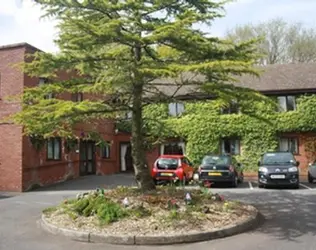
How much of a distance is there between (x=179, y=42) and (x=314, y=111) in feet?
58.0

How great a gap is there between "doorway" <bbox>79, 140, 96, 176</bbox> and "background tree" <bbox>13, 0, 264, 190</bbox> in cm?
1327

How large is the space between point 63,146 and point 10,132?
13.5 ft

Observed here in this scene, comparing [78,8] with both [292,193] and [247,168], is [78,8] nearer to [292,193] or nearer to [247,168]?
[292,193]

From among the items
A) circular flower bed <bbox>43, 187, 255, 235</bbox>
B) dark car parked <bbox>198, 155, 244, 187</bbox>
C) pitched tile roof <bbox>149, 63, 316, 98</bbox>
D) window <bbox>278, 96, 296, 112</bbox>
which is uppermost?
pitched tile roof <bbox>149, 63, 316, 98</bbox>

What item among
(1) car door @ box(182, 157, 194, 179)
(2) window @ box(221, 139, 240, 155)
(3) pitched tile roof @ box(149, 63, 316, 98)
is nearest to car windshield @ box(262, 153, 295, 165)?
(1) car door @ box(182, 157, 194, 179)

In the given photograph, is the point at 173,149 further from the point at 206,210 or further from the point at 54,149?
the point at 206,210

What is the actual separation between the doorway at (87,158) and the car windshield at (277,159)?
37.4 feet

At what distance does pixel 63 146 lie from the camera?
21.6 meters

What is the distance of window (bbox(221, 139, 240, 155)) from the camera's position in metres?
26.2

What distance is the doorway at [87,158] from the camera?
24.3 meters

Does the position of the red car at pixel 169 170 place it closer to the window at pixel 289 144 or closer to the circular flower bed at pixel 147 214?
the circular flower bed at pixel 147 214

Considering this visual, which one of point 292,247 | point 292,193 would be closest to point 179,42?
point 292,247

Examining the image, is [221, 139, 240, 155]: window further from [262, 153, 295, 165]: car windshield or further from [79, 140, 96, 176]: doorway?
[79, 140, 96, 176]: doorway

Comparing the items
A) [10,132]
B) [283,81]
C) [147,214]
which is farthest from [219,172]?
[283,81]
